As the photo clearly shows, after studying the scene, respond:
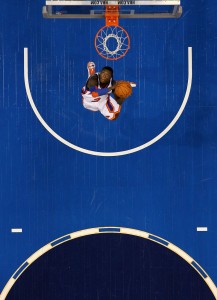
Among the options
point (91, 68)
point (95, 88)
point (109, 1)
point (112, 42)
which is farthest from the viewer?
point (112, 42)

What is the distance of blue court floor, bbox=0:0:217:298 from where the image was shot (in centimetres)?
736

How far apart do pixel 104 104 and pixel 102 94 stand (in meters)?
0.36

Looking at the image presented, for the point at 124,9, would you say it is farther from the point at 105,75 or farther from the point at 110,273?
the point at 110,273

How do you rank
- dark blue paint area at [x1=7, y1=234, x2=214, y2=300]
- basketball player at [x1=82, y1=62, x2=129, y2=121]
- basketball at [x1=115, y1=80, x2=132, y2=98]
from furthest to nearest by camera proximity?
1. dark blue paint area at [x1=7, y1=234, x2=214, y2=300]
2. basketball player at [x1=82, y1=62, x2=129, y2=121]
3. basketball at [x1=115, y1=80, x2=132, y2=98]

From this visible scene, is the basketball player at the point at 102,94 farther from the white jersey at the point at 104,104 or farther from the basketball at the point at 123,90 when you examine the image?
the basketball at the point at 123,90

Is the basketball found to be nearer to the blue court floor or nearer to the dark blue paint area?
the blue court floor

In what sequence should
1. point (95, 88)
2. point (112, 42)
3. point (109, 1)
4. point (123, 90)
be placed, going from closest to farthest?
point (123, 90) < point (109, 1) < point (95, 88) < point (112, 42)

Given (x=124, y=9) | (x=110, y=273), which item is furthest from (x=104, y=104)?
(x=110, y=273)

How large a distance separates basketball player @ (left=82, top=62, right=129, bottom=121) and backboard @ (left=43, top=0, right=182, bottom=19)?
2.78 ft

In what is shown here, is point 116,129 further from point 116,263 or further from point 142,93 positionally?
point 116,263

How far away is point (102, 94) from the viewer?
22.1 feet

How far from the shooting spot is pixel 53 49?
7.39 metres

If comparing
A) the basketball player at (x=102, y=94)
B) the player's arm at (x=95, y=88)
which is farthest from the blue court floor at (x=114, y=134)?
the player's arm at (x=95, y=88)

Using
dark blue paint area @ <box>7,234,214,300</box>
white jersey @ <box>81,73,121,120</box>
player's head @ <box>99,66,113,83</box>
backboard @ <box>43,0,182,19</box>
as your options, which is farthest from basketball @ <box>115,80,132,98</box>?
dark blue paint area @ <box>7,234,214,300</box>
